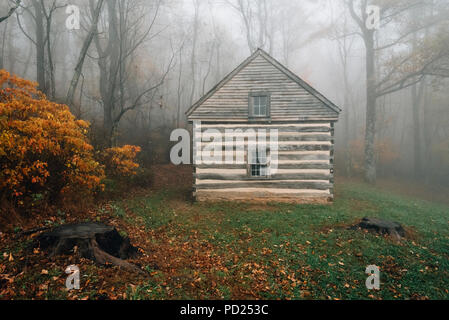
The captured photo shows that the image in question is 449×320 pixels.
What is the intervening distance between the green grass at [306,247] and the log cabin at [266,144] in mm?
908

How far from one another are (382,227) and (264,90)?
7.42 meters

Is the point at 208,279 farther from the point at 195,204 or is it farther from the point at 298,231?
the point at 195,204

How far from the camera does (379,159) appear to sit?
23312 millimetres

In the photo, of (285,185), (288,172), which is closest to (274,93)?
(288,172)

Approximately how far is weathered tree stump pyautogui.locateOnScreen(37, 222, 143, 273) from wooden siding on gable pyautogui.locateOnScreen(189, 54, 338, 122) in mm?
6757

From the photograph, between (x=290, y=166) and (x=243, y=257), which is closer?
(x=243, y=257)

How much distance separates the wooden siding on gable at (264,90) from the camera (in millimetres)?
10758

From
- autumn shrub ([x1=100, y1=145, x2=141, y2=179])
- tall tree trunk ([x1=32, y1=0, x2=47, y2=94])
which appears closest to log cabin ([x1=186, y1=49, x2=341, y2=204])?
autumn shrub ([x1=100, y1=145, x2=141, y2=179])

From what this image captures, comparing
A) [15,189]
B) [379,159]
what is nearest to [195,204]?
[15,189]

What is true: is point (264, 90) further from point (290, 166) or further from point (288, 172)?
point (288, 172)

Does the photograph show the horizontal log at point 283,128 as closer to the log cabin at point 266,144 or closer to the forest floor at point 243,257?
the log cabin at point 266,144

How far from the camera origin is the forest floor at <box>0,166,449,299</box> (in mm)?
4324

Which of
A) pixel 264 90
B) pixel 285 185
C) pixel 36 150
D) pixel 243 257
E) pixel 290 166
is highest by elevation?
pixel 264 90

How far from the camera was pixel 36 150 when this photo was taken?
6074 millimetres
